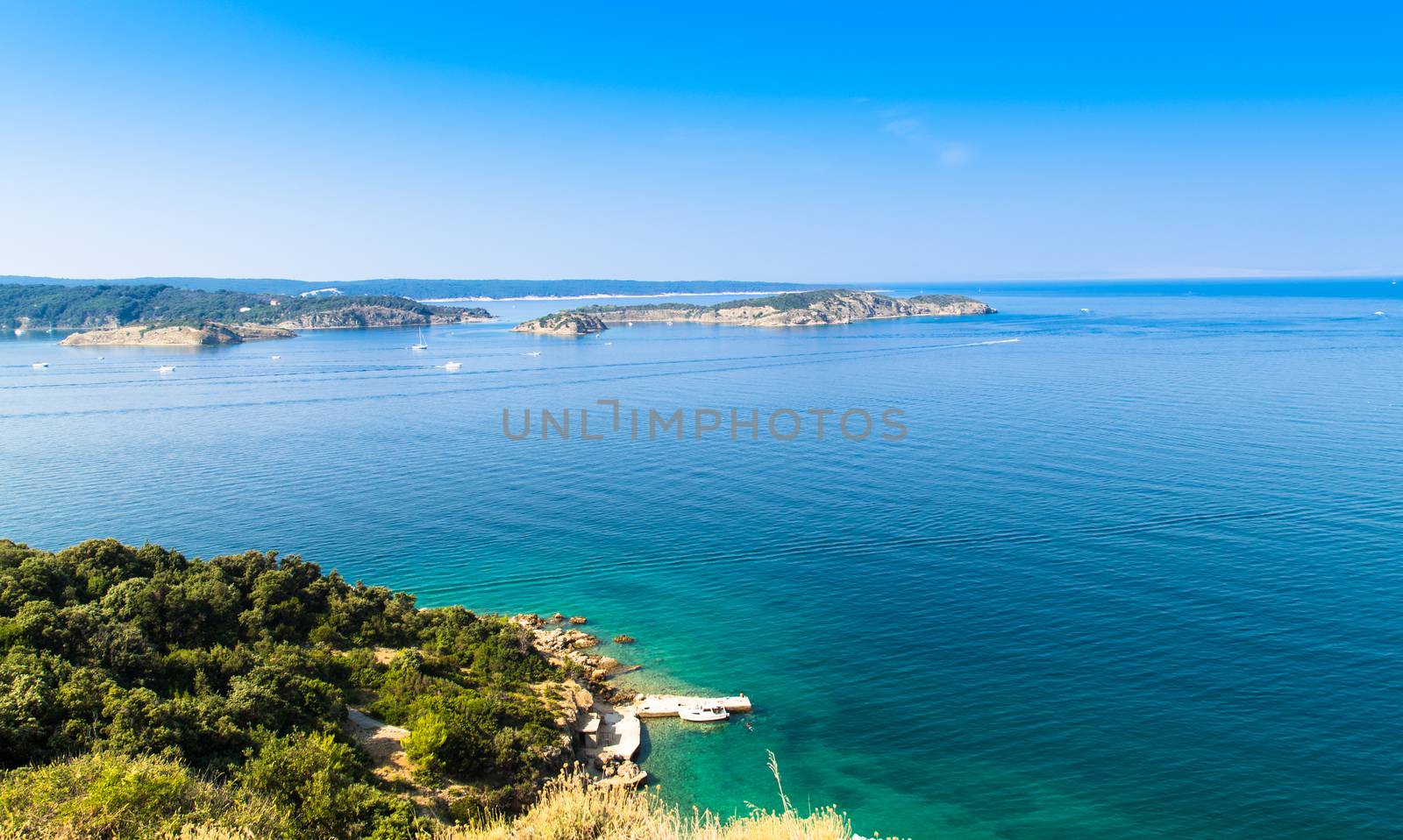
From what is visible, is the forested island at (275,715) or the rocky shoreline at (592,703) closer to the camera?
the forested island at (275,715)

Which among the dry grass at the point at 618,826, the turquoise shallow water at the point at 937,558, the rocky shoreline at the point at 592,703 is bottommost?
the rocky shoreline at the point at 592,703

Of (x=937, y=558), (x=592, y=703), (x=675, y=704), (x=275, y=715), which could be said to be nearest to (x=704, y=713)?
(x=675, y=704)

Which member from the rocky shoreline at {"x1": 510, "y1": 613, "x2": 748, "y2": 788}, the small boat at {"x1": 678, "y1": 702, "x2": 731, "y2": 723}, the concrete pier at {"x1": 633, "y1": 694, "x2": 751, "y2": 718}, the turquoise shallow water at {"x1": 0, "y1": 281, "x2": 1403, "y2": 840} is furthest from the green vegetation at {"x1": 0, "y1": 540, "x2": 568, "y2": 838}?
the turquoise shallow water at {"x1": 0, "y1": 281, "x2": 1403, "y2": 840}

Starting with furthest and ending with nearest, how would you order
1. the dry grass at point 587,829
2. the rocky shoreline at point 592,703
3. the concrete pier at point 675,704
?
1. the concrete pier at point 675,704
2. the rocky shoreline at point 592,703
3. the dry grass at point 587,829

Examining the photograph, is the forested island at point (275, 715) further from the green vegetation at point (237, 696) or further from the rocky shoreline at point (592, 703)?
the rocky shoreline at point (592, 703)

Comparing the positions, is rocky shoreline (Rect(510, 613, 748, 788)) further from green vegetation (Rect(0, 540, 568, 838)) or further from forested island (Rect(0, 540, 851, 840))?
green vegetation (Rect(0, 540, 568, 838))

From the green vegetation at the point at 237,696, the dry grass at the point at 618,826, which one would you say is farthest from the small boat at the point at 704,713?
the dry grass at the point at 618,826
